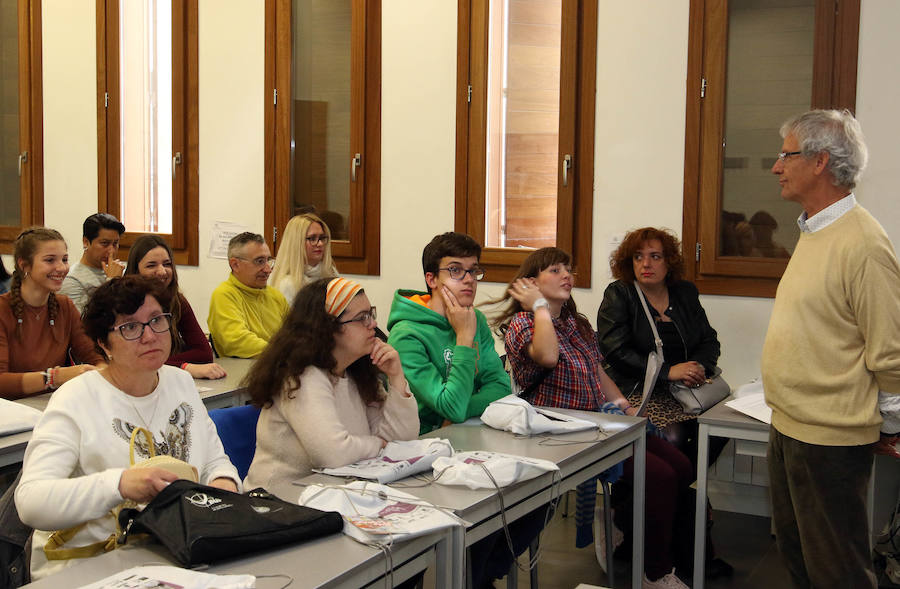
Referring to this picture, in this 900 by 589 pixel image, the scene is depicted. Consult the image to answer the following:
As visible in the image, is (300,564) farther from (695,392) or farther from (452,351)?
(695,392)

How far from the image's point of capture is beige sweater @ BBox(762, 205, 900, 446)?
2416mm

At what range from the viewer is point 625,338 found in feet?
13.4

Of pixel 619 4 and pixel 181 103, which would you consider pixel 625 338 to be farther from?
pixel 181 103

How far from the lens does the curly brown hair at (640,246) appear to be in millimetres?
4156

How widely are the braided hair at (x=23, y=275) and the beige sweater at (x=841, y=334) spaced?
2.79 metres

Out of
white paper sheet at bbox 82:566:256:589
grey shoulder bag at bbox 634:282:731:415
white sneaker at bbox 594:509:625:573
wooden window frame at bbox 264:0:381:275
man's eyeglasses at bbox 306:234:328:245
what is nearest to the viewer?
white paper sheet at bbox 82:566:256:589

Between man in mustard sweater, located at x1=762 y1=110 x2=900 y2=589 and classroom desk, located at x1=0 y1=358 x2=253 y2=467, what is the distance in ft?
6.70

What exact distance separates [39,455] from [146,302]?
0.45m

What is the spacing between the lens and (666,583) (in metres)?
3.35

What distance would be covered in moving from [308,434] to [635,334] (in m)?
2.11

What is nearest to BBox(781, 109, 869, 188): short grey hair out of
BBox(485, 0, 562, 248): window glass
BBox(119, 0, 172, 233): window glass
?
BBox(485, 0, 562, 248): window glass

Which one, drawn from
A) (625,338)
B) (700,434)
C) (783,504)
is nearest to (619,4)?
(625,338)

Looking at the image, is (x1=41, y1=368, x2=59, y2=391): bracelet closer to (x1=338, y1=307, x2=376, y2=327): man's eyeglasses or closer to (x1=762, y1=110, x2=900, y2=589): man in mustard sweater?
(x1=338, y1=307, x2=376, y2=327): man's eyeglasses

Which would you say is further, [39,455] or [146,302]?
[146,302]
